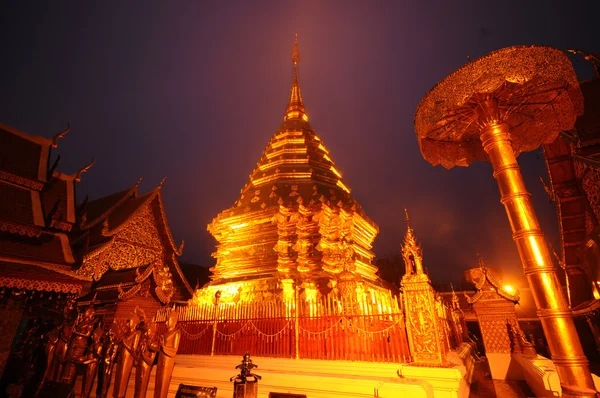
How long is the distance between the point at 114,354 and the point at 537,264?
676cm

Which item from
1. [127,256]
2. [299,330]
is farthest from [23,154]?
[299,330]

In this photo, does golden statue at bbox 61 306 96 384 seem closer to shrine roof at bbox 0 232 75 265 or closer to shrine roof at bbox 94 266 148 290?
shrine roof at bbox 0 232 75 265

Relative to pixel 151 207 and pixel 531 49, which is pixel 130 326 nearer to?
pixel 531 49

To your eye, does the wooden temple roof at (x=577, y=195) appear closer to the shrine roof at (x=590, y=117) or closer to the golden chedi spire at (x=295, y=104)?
the shrine roof at (x=590, y=117)

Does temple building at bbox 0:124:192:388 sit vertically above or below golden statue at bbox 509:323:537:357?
above

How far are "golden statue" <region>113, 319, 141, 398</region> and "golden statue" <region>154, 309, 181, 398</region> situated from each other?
1.94 feet

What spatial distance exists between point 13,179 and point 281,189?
8.06 meters

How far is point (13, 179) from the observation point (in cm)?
697

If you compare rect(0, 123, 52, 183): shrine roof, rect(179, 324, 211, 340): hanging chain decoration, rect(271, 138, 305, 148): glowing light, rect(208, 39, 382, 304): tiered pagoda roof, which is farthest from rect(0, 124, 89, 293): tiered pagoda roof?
rect(271, 138, 305, 148): glowing light

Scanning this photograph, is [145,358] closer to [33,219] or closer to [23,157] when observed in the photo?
[33,219]

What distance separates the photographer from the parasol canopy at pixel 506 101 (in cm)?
354

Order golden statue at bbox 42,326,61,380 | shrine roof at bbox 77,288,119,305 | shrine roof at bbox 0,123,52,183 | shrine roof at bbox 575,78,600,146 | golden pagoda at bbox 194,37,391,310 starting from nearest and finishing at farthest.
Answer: golden statue at bbox 42,326,61,380 < shrine roof at bbox 575,78,600,146 < shrine roof at bbox 0,123,52,183 < shrine roof at bbox 77,288,119,305 < golden pagoda at bbox 194,37,391,310

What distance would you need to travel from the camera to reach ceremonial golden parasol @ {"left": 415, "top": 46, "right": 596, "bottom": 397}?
9.77 feet

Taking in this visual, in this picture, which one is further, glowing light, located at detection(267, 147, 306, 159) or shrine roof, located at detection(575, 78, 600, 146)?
glowing light, located at detection(267, 147, 306, 159)
